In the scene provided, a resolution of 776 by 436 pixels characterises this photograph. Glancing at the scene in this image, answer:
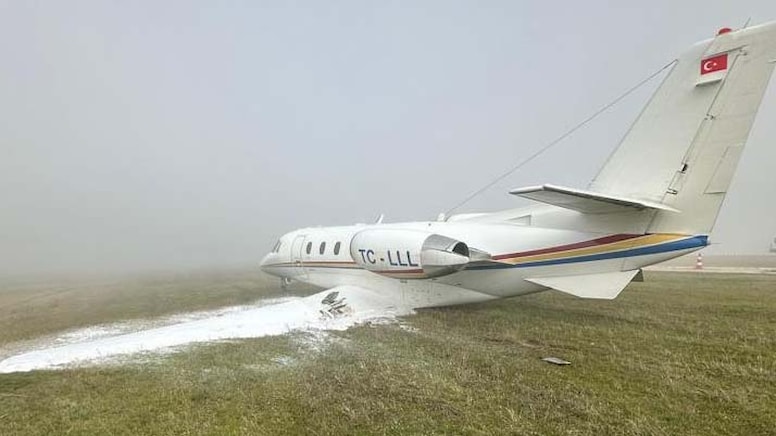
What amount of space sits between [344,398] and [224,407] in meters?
1.30

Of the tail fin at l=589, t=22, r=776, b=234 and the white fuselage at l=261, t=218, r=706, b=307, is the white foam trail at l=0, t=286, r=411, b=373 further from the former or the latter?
the tail fin at l=589, t=22, r=776, b=234

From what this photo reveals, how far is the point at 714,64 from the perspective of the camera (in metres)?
7.32

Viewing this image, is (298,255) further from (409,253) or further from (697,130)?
(697,130)

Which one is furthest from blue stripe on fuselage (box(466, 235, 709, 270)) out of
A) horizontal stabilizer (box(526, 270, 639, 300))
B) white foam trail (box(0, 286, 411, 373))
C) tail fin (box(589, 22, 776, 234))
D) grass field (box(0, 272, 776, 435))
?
white foam trail (box(0, 286, 411, 373))

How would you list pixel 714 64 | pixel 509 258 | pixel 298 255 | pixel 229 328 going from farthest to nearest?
pixel 298 255 < pixel 509 258 < pixel 229 328 < pixel 714 64

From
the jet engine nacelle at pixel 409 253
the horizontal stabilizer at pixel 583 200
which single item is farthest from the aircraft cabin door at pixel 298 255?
the horizontal stabilizer at pixel 583 200

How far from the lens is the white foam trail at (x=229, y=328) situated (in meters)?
7.29

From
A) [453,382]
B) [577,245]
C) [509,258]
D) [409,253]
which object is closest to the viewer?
[453,382]

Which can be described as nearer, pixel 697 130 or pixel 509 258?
pixel 697 130

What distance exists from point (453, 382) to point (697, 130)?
587 cm

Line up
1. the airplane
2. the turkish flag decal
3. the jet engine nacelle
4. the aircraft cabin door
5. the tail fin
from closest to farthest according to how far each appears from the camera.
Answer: the tail fin → the airplane → the turkish flag decal → the jet engine nacelle → the aircraft cabin door

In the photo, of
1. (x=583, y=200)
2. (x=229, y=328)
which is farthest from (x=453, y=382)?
(x=229, y=328)

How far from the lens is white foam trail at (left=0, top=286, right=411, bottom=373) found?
23.9ft

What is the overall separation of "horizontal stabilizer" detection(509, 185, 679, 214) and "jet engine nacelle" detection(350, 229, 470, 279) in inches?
96.1
